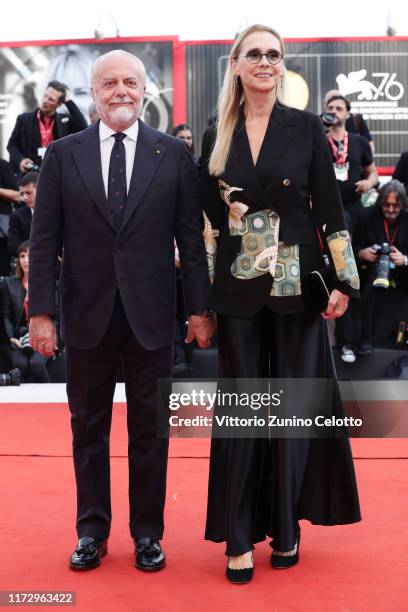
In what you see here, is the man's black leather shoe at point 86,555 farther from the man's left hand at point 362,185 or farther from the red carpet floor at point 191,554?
the man's left hand at point 362,185

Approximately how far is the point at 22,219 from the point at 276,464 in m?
4.65

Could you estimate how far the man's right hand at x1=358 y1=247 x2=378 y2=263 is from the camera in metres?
6.34

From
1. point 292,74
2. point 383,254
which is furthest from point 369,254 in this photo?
point 292,74

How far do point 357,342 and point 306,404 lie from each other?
3848 millimetres

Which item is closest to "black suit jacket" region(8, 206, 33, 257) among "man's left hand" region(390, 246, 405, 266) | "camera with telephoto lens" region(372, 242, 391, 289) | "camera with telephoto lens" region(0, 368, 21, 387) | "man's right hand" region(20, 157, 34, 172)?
"man's right hand" region(20, 157, 34, 172)

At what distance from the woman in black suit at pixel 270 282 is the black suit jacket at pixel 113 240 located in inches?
3.1

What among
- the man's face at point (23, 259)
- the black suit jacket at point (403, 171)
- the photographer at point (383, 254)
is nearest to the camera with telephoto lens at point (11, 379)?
the man's face at point (23, 259)

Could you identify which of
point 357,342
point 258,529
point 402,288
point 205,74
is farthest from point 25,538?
point 205,74

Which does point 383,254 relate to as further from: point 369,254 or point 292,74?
point 292,74

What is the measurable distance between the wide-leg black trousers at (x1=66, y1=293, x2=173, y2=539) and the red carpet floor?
0.15 metres

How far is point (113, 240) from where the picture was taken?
2.54 meters

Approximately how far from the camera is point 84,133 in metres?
2.64

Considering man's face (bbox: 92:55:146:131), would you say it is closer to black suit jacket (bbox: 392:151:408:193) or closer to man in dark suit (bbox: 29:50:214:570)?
man in dark suit (bbox: 29:50:214:570)

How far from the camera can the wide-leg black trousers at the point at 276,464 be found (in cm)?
253
